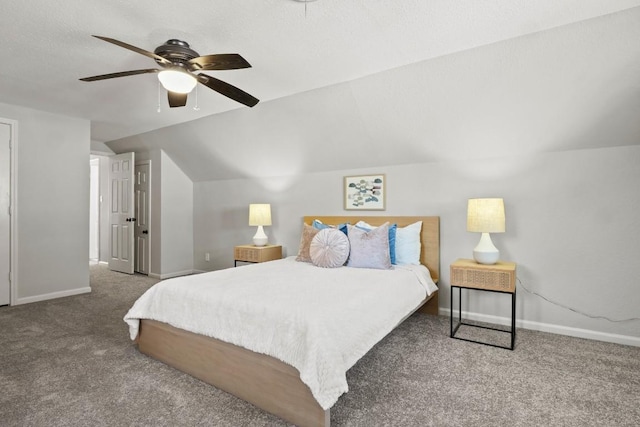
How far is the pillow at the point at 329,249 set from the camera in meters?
3.41

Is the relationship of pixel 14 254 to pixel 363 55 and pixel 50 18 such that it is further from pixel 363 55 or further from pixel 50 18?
pixel 363 55

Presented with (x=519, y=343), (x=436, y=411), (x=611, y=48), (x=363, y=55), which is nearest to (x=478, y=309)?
(x=519, y=343)

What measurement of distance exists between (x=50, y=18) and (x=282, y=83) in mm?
1793

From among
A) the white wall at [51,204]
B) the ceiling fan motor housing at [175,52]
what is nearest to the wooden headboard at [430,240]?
the ceiling fan motor housing at [175,52]

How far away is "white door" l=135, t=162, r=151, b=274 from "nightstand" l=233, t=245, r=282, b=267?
6.60 feet

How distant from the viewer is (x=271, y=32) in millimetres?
2443

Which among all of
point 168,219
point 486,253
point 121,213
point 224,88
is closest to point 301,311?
point 224,88

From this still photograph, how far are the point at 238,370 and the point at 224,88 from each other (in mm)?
1980

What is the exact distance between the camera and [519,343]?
296 cm

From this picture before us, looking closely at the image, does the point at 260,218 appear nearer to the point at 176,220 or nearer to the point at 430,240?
the point at 176,220

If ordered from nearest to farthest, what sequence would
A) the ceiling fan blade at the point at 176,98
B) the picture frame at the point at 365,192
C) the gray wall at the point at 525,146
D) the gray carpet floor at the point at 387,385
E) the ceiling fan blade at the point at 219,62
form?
the gray carpet floor at the point at 387,385 → the ceiling fan blade at the point at 219,62 → the gray wall at the point at 525,146 → the ceiling fan blade at the point at 176,98 → the picture frame at the point at 365,192

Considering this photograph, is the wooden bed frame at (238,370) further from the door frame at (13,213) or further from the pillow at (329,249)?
the door frame at (13,213)

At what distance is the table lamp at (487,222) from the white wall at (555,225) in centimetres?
41

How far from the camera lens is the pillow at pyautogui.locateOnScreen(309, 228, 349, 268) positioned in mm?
3414
